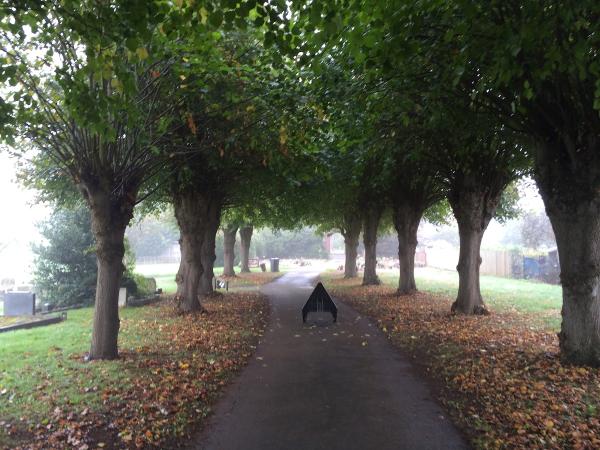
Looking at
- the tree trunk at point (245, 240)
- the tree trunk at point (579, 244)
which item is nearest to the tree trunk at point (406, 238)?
the tree trunk at point (579, 244)

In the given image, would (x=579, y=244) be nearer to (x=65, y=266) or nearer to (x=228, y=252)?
(x=65, y=266)

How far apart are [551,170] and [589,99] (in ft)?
4.37

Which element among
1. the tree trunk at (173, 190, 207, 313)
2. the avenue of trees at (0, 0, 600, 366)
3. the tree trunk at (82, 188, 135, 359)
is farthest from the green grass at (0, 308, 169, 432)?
the tree trunk at (173, 190, 207, 313)

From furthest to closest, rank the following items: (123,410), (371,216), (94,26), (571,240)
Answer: (371,216) < (571,240) < (123,410) < (94,26)

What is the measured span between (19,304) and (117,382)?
34.6ft

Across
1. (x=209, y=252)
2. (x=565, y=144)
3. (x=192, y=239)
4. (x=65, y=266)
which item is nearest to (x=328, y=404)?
(x=565, y=144)

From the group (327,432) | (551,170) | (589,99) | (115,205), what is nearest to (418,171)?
(551,170)

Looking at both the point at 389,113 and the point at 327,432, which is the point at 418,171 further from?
the point at 327,432

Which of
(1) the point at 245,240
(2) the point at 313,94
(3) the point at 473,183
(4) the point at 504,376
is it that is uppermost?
(2) the point at 313,94

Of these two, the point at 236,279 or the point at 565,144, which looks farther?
the point at 236,279

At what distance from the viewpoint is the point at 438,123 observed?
375 inches

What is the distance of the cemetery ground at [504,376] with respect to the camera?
5137 millimetres

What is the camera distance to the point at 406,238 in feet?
66.7

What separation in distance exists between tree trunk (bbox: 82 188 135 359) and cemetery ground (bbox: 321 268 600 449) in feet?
17.7
